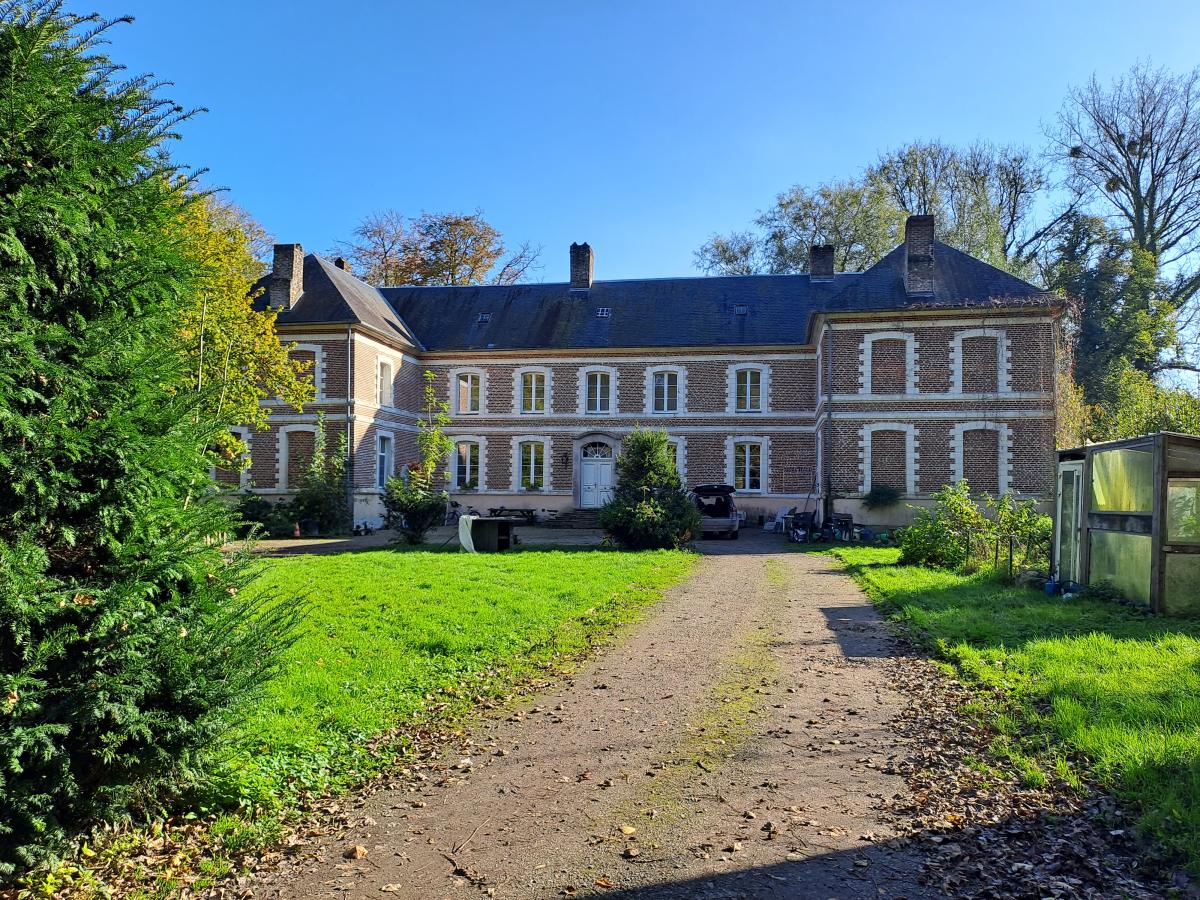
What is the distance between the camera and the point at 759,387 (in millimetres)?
26359

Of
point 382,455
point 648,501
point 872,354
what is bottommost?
point 648,501

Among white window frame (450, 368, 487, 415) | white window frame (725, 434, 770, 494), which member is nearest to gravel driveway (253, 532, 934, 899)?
white window frame (725, 434, 770, 494)

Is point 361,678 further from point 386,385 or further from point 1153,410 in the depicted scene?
point 386,385

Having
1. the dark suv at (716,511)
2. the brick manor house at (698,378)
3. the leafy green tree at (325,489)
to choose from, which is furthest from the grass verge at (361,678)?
the brick manor house at (698,378)

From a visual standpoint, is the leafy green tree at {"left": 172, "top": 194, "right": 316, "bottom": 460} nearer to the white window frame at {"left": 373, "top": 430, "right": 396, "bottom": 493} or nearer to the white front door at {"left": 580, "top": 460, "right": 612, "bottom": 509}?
the white window frame at {"left": 373, "top": 430, "right": 396, "bottom": 493}

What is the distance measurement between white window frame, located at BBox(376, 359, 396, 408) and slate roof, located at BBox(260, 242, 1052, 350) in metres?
1.26

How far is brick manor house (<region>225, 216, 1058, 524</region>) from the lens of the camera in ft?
70.2

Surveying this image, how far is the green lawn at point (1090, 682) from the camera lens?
4035mm

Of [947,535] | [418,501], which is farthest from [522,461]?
[947,535]

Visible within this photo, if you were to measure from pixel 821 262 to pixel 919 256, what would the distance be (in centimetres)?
603

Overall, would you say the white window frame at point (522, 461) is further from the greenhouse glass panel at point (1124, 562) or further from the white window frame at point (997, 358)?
the greenhouse glass panel at point (1124, 562)

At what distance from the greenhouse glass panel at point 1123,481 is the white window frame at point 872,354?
38.6 ft

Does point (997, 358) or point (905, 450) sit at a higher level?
point (997, 358)

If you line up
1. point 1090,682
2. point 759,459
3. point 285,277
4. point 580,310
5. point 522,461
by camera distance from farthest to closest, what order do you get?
point 580,310 < point 522,461 < point 759,459 < point 285,277 < point 1090,682
